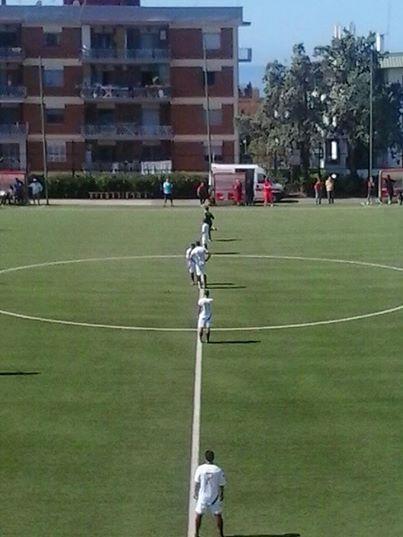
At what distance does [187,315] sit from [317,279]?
28.2 ft

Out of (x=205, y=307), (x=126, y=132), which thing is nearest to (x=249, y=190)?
(x=126, y=132)

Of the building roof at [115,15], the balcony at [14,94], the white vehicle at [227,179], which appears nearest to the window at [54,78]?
the balcony at [14,94]

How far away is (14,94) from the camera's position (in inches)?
4210

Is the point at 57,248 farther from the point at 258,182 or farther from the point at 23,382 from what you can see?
the point at 258,182

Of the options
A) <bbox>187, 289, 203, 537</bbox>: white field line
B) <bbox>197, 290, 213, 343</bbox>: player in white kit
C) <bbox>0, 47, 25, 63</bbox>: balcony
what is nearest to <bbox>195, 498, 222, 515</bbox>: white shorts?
<bbox>187, 289, 203, 537</bbox>: white field line

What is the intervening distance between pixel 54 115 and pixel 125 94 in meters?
6.14

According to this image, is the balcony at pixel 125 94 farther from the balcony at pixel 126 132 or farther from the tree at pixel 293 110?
the tree at pixel 293 110

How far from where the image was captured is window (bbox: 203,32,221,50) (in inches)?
4286

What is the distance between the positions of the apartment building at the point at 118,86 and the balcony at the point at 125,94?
8cm

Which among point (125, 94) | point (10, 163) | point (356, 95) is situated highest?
point (125, 94)

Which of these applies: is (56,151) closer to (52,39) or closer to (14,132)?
(14,132)

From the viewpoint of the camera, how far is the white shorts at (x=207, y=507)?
624 inches

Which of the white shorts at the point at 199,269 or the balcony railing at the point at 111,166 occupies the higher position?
the balcony railing at the point at 111,166

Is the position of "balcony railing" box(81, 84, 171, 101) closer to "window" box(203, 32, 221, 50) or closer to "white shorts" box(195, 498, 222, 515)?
"window" box(203, 32, 221, 50)
